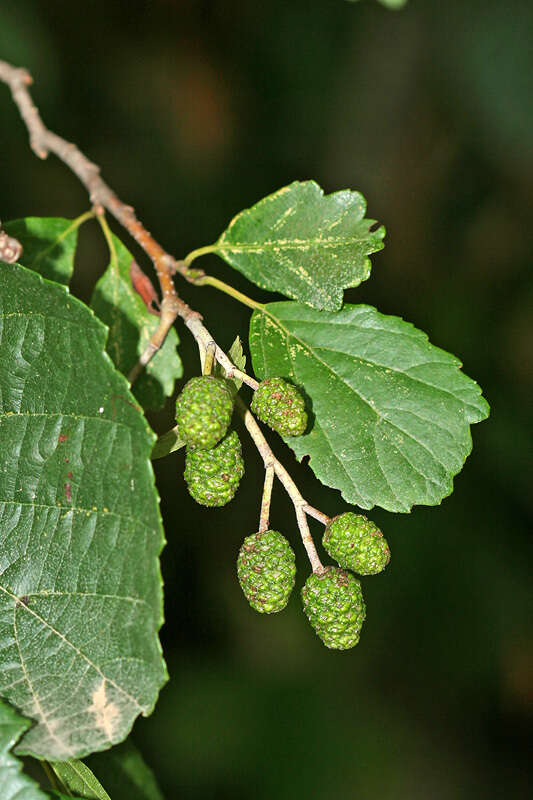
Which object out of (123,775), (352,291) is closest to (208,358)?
(123,775)

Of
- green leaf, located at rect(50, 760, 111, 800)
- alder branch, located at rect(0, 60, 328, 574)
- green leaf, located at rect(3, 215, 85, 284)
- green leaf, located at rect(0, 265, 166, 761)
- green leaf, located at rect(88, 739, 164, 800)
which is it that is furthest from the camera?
green leaf, located at rect(88, 739, 164, 800)

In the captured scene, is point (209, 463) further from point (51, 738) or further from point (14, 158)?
point (14, 158)

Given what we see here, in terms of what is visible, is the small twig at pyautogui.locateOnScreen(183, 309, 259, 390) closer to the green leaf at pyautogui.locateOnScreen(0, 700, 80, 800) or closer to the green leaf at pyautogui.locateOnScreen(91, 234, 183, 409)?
the green leaf at pyautogui.locateOnScreen(91, 234, 183, 409)

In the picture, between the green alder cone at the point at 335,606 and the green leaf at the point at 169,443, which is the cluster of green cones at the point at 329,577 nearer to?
the green alder cone at the point at 335,606

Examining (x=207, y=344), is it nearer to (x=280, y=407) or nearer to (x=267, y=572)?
(x=280, y=407)

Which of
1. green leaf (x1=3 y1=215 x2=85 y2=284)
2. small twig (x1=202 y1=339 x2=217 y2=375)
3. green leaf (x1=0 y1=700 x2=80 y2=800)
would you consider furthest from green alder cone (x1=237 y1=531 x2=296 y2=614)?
green leaf (x1=3 y1=215 x2=85 y2=284)

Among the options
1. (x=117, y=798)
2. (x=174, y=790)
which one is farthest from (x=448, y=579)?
(x=117, y=798)
